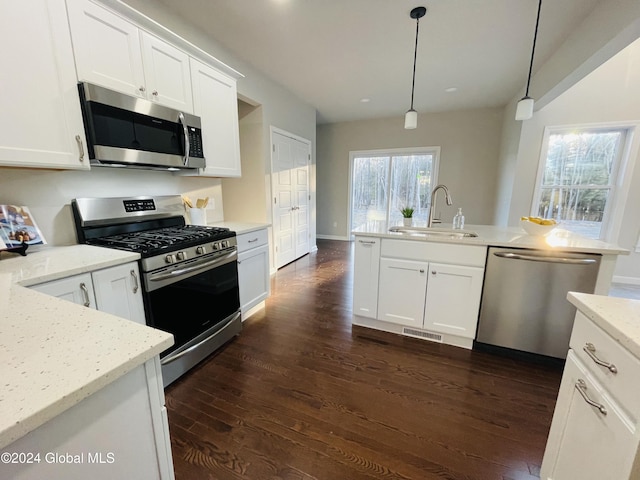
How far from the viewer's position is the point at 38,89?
129 cm

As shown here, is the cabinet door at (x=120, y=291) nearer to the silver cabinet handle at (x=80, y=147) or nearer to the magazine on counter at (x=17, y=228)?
the magazine on counter at (x=17, y=228)

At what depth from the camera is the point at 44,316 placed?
71 centimetres

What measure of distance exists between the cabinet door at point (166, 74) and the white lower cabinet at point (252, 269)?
1129 mm

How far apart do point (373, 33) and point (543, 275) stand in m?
2.56

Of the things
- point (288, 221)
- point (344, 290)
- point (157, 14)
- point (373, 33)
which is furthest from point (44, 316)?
point (288, 221)

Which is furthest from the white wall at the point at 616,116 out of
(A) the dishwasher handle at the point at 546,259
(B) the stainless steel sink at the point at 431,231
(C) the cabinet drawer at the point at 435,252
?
(C) the cabinet drawer at the point at 435,252

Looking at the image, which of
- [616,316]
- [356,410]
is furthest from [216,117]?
[616,316]

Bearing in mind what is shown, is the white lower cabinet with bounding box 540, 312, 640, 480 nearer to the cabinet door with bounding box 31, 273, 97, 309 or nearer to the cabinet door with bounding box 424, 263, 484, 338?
the cabinet door with bounding box 424, 263, 484, 338

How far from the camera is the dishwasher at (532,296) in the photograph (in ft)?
5.76

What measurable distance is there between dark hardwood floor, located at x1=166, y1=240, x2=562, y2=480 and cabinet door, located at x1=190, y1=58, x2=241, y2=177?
157 centimetres

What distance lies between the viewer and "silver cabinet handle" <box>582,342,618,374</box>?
752mm

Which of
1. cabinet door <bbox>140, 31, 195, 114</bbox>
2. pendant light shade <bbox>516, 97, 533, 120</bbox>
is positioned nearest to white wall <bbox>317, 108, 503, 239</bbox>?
pendant light shade <bbox>516, 97, 533, 120</bbox>

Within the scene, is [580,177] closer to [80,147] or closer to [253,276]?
[253,276]

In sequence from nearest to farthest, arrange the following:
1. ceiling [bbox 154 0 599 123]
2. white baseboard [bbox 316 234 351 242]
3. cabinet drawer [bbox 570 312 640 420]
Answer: cabinet drawer [bbox 570 312 640 420] → ceiling [bbox 154 0 599 123] → white baseboard [bbox 316 234 351 242]
